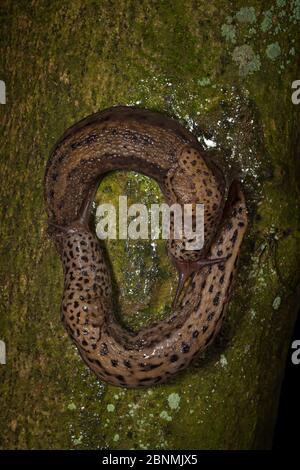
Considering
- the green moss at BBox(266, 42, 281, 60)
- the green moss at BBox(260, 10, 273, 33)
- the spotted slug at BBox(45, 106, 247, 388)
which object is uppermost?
the green moss at BBox(260, 10, 273, 33)

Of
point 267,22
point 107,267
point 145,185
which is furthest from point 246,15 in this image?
point 107,267

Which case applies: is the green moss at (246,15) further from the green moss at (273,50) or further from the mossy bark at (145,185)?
the green moss at (273,50)

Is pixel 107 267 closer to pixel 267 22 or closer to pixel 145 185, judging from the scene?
pixel 145 185

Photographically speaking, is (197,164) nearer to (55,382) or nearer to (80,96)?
(80,96)

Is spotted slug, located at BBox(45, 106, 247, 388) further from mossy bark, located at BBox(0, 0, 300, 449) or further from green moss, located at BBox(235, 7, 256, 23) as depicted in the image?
green moss, located at BBox(235, 7, 256, 23)

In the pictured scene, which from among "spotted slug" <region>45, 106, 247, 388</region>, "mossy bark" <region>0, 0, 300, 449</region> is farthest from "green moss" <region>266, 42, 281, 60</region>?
"spotted slug" <region>45, 106, 247, 388</region>

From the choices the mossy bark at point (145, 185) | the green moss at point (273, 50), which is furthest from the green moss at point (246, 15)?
the green moss at point (273, 50)

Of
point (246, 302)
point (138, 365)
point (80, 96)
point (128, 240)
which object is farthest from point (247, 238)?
point (80, 96)
